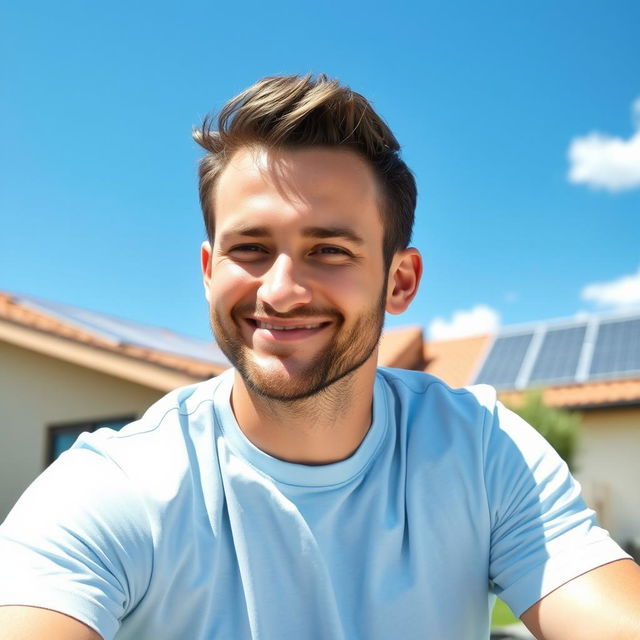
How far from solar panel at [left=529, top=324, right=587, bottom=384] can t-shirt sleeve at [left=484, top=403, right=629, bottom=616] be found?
1078cm

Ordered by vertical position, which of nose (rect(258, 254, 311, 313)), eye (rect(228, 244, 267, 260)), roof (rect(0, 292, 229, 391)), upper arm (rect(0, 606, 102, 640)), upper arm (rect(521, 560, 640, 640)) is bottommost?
upper arm (rect(0, 606, 102, 640))

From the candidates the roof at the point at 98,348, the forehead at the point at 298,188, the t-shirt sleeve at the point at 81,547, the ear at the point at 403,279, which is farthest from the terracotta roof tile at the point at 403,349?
the t-shirt sleeve at the point at 81,547

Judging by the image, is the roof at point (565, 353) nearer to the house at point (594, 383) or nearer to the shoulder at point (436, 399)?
the house at point (594, 383)

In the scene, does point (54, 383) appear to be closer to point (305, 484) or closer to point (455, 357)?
point (305, 484)

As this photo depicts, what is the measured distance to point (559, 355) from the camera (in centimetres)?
1347

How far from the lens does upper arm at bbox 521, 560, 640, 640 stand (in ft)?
5.94

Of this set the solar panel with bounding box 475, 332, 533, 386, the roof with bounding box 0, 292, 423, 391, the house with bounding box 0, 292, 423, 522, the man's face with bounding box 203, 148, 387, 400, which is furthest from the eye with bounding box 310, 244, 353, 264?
the solar panel with bounding box 475, 332, 533, 386

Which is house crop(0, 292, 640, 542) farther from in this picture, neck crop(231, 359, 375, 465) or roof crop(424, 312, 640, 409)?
neck crop(231, 359, 375, 465)

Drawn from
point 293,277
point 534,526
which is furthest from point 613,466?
point 293,277

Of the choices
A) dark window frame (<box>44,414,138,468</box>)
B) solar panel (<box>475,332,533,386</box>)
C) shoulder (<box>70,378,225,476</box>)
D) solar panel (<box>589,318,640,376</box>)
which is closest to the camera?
shoulder (<box>70,378,225,476</box>)

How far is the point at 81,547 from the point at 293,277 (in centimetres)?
85

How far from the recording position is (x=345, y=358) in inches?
84.1

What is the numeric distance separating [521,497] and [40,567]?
4.07 ft

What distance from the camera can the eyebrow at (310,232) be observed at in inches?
81.4
